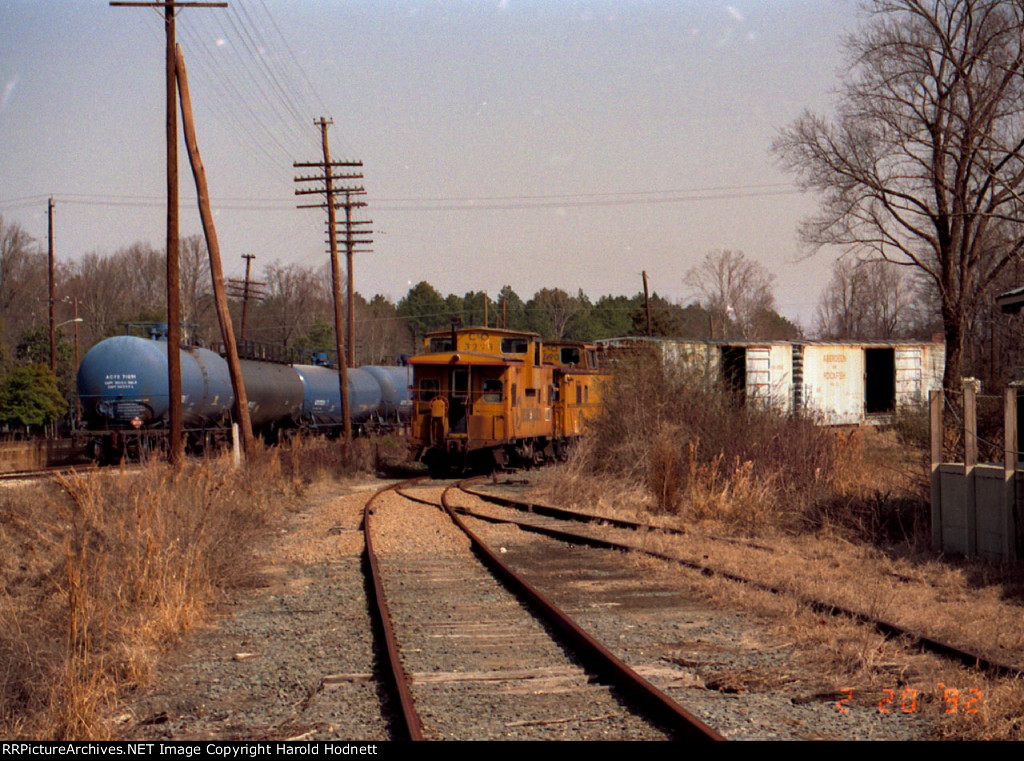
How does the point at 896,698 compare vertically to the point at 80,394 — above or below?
below

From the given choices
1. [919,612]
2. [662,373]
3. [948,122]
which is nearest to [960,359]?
[948,122]

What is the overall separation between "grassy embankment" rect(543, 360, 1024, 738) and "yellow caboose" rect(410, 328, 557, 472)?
11.8 ft

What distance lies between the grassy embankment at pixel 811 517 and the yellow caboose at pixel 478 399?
360 cm

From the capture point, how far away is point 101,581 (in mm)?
7613

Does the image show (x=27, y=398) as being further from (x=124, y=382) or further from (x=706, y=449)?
(x=706, y=449)

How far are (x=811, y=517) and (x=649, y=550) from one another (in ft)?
10.5

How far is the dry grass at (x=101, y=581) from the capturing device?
Result: 5.58 m

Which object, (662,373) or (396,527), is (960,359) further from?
(396,527)

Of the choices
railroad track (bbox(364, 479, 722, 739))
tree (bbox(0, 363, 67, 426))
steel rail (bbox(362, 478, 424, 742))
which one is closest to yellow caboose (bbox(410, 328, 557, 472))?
steel rail (bbox(362, 478, 424, 742))

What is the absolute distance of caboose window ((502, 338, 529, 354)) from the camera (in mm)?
23031

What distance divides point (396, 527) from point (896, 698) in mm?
9176

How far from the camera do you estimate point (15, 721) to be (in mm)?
5203

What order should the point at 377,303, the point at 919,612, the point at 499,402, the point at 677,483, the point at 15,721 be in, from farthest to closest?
1. the point at 377,303
2. the point at 499,402
3. the point at 677,483
4. the point at 919,612
5. the point at 15,721
